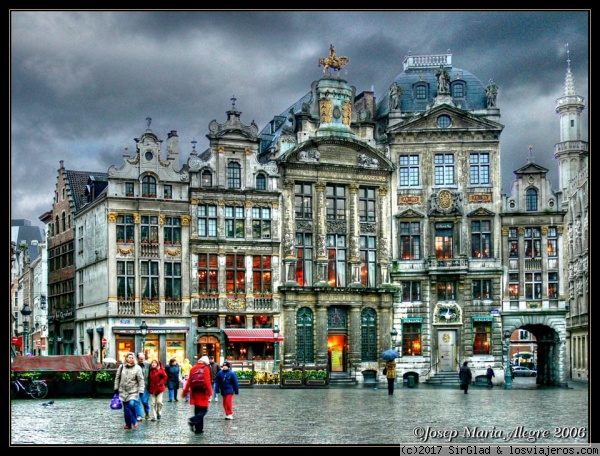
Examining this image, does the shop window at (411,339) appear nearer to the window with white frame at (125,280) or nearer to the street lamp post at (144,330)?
the street lamp post at (144,330)

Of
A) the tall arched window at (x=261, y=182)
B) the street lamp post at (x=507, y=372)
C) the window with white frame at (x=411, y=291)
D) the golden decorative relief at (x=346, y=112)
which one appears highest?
the golden decorative relief at (x=346, y=112)

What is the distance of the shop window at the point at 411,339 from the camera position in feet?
191

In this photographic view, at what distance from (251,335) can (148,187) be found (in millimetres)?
9656

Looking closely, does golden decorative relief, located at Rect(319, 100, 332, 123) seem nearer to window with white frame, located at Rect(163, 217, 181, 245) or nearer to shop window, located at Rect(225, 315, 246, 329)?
window with white frame, located at Rect(163, 217, 181, 245)

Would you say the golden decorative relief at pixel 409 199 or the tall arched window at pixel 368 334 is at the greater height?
the golden decorative relief at pixel 409 199

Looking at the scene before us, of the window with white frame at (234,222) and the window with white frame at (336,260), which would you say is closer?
the window with white frame at (234,222)

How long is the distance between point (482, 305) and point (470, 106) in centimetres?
1179

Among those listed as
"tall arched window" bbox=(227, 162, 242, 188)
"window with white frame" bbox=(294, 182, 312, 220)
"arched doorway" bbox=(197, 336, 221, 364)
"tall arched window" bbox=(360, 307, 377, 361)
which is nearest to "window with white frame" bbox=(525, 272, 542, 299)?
"tall arched window" bbox=(360, 307, 377, 361)

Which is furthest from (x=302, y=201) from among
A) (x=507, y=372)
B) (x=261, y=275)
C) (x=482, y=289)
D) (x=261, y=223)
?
(x=507, y=372)

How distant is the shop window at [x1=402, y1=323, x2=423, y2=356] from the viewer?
58.1 metres

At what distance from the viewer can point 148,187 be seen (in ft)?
178

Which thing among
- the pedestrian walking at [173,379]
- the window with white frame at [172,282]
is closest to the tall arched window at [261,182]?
the window with white frame at [172,282]

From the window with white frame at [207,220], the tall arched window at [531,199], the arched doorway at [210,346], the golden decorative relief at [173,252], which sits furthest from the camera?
the tall arched window at [531,199]

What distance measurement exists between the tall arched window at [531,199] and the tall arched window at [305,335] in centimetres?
1398
